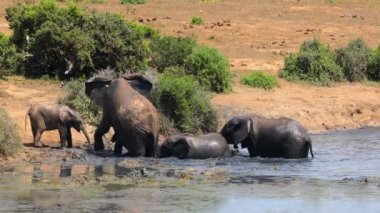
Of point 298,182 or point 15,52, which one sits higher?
point 15,52

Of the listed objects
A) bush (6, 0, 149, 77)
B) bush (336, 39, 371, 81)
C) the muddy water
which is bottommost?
the muddy water

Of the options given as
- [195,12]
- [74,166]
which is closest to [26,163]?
[74,166]

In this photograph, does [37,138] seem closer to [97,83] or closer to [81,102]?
[97,83]

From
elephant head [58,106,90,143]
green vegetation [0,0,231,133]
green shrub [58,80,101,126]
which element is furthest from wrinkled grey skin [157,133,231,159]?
green vegetation [0,0,231,133]

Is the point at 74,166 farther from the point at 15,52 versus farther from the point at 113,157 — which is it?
the point at 15,52

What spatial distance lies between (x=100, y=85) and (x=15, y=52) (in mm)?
4374

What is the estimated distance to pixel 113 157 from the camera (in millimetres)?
16672

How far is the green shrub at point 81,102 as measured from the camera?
18.7 metres

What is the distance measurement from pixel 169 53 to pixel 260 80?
2.37 metres

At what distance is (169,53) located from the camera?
23000 millimetres

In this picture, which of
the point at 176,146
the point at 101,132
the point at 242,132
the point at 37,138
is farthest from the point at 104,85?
the point at 242,132

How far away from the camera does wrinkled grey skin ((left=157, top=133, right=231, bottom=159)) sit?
1678 centimetres

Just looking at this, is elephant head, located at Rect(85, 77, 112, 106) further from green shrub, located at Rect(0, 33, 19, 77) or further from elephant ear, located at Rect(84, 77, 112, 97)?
green shrub, located at Rect(0, 33, 19, 77)

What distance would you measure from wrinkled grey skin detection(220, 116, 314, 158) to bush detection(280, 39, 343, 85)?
754 centimetres
